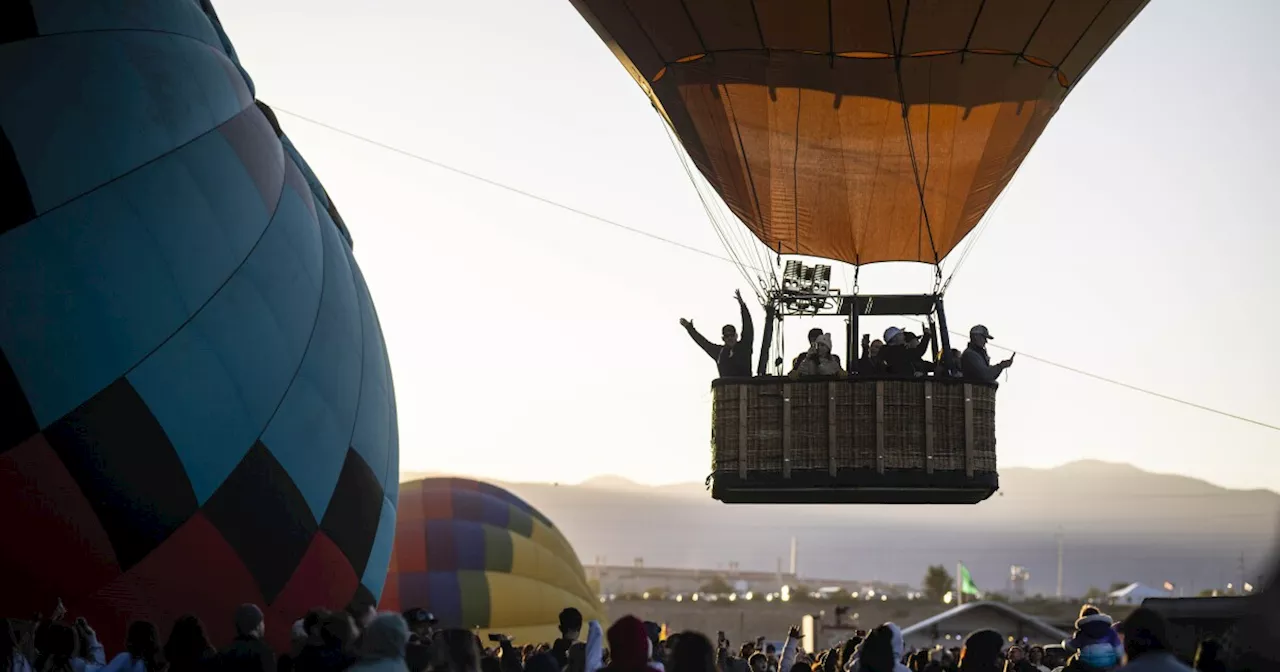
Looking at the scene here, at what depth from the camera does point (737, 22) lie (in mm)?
10289

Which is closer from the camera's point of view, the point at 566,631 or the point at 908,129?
the point at 566,631

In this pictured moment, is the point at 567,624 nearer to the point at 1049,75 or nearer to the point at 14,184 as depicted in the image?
the point at 14,184

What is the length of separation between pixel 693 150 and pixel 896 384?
271 cm

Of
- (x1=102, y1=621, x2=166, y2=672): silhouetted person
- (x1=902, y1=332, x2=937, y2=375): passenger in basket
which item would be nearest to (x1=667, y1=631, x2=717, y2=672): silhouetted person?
(x1=102, y1=621, x2=166, y2=672): silhouetted person

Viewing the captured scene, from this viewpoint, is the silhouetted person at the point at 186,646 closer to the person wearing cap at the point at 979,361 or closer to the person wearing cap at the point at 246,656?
the person wearing cap at the point at 246,656

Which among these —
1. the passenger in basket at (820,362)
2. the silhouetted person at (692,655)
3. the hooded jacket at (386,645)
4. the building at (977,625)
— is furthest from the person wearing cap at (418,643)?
the building at (977,625)

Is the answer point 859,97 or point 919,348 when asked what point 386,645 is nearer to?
point 919,348

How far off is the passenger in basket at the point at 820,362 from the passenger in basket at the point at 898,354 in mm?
296

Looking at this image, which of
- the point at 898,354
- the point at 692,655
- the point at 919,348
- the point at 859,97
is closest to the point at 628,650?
the point at 692,655

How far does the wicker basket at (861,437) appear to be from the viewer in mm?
9609

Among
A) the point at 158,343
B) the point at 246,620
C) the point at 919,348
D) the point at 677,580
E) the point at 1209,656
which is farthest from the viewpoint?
the point at 677,580

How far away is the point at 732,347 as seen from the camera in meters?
10.3

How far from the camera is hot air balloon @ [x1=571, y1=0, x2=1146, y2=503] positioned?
9.66 metres

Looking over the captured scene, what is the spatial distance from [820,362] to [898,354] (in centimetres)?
49
